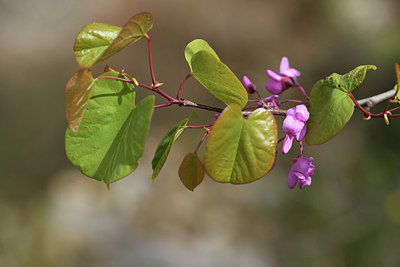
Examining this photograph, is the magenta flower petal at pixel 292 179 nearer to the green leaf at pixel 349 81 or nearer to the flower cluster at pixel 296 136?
the flower cluster at pixel 296 136

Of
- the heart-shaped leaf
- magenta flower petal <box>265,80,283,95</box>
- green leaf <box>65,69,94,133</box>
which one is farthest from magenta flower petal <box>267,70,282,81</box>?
green leaf <box>65,69,94,133</box>

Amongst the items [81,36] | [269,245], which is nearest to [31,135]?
[269,245]

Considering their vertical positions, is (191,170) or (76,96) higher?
(76,96)

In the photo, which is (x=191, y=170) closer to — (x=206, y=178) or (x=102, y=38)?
(x=102, y=38)

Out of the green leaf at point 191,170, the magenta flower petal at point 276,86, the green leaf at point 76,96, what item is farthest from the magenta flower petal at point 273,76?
the green leaf at point 76,96

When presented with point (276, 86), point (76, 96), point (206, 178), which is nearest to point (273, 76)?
point (276, 86)

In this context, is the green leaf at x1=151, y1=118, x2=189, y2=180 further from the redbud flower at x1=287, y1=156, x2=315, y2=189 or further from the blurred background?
the blurred background
